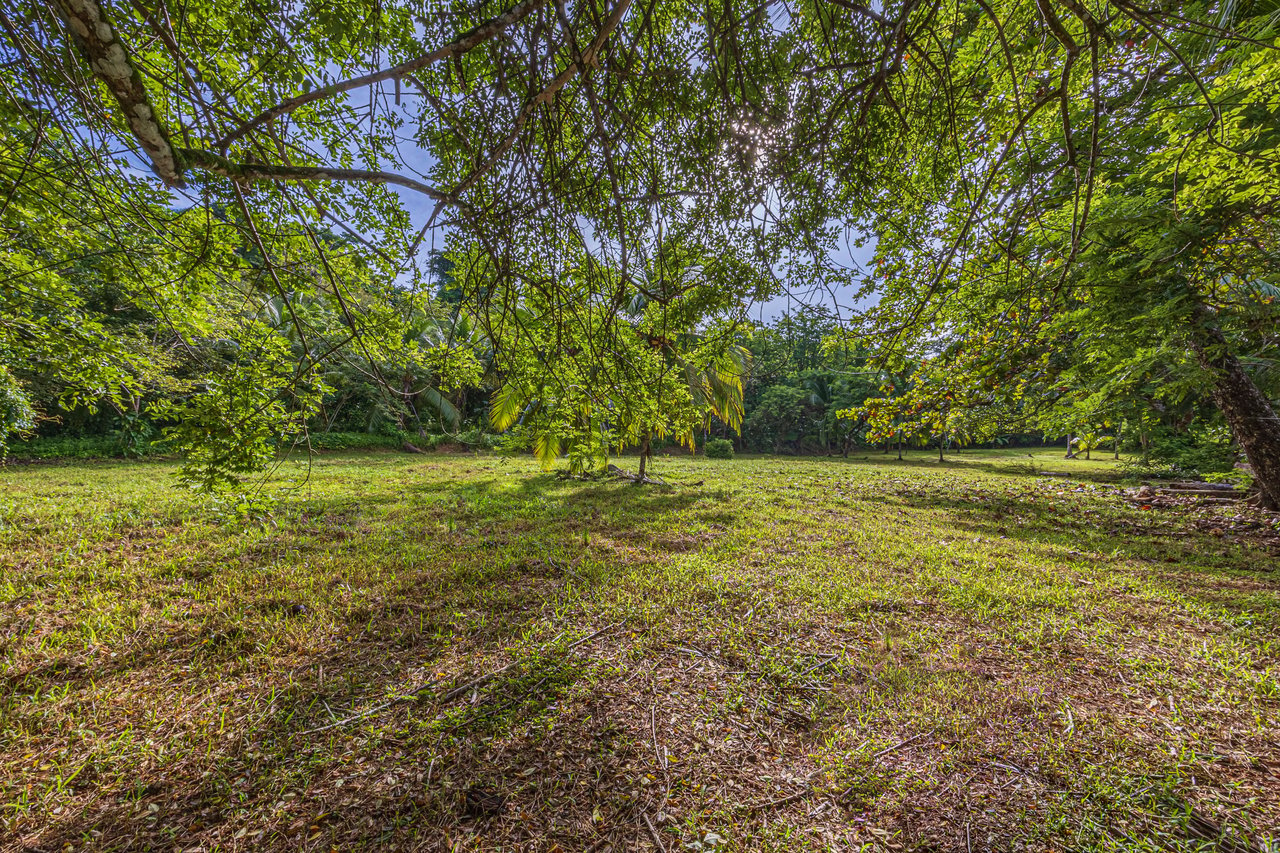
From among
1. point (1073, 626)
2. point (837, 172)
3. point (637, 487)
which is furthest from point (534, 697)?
point (637, 487)

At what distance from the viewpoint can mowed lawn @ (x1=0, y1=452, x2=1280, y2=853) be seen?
1.65 metres

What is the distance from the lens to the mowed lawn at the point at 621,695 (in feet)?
5.41

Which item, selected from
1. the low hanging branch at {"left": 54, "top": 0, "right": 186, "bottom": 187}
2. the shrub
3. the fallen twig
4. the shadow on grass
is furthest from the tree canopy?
the shrub

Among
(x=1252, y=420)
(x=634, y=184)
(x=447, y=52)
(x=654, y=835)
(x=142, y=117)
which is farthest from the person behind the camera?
(x=1252, y=420)

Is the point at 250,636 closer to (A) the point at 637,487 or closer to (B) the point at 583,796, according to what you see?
(B) the point at 583,796

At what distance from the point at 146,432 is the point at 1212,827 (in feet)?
66.9

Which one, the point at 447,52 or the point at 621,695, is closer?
the point at 447,52

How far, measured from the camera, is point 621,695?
2.33 m

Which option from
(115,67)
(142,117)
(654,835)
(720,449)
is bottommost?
(654,835)

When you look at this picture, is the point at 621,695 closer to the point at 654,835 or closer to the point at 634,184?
the point at 654,835

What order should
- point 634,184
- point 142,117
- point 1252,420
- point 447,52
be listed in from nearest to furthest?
point 447,52 → point 142,117 → point 634,184 → point 1252,420

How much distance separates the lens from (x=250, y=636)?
9.09 ft

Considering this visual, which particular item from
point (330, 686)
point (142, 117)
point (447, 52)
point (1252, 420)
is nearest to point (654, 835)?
point (330, 686)

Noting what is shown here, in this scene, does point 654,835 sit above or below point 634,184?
below
